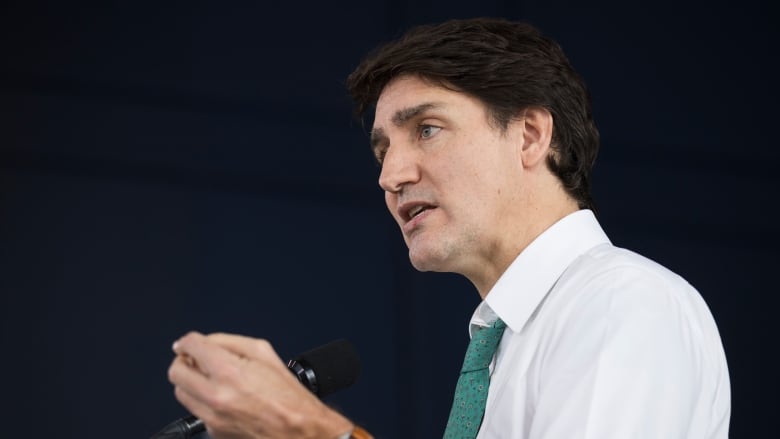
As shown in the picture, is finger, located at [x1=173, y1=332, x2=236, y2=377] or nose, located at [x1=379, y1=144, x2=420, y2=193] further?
nose, located at [x1=379, y1=144, x2=420, y2=193]

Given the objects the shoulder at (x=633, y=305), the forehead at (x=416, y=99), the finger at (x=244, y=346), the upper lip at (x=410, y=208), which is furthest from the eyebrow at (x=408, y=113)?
the finger at (x=244, y=346)

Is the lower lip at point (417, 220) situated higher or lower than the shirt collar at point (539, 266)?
higher

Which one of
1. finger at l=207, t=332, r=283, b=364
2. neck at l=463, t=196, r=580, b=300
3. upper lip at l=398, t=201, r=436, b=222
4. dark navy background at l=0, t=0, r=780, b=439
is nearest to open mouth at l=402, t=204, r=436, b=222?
upper lip at l=398, t=201, r=436, b=222

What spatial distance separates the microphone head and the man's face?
24cm

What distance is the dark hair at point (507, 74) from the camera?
1428mm

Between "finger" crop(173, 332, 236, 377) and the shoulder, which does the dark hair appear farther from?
"finger" crop(173, 332, 236, 377)

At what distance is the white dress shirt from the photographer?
981 mm

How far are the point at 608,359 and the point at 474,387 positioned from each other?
1.08ft

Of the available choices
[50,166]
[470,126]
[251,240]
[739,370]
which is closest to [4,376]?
[50,166]

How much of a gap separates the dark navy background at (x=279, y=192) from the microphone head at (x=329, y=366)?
1215mm

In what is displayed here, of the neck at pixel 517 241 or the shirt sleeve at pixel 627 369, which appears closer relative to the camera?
the shirt sleeve at pixel 627 369

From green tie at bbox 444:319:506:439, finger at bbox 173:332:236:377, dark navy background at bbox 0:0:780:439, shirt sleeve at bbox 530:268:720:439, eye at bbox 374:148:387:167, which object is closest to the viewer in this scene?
finger at bbox 173:332:236:377

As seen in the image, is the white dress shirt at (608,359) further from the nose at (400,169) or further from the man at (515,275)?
the nose at (400,169)

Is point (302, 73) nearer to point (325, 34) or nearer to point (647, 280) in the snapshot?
point (325, 34)
